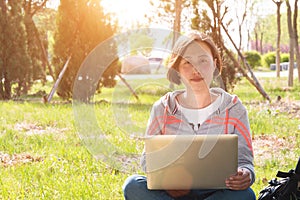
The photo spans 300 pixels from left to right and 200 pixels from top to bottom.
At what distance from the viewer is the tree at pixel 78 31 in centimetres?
1056

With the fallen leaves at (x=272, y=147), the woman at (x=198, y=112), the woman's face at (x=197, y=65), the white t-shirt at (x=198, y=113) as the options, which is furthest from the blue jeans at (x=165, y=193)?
the fallen leaves at (x=272, y=147)

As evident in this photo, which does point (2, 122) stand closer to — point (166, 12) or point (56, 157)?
point (56, 157)

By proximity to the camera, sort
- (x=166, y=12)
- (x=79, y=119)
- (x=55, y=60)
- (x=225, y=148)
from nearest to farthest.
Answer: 1. (x=225, y=148)
2. (x=79, y=119)
3. (x=55, y=60)
4. (x=166, y=12)

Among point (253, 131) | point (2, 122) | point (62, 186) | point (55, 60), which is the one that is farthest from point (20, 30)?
point (62, 186)

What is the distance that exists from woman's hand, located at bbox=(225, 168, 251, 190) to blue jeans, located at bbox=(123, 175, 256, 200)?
6 cm

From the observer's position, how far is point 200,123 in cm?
267

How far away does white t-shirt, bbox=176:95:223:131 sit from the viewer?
268 centimetres

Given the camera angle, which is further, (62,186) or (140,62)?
(62,186)

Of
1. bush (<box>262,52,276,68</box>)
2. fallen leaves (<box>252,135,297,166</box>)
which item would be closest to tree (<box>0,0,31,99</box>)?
fallen leaves (<box>252,135,297,166</box>)

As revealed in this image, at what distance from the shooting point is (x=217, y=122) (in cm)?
267

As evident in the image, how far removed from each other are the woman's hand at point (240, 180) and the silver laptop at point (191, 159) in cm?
3

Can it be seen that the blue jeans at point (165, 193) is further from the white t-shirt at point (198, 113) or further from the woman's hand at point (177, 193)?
the white t-shirt at point (198, 113)

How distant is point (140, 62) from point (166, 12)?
13330 mm

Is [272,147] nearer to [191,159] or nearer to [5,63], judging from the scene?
[191,159]
